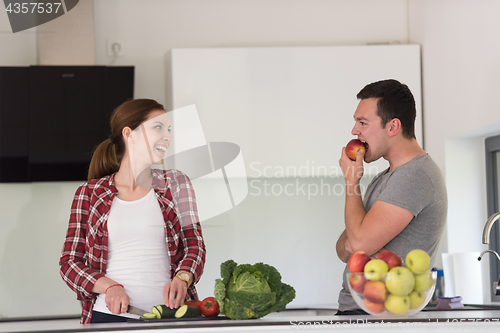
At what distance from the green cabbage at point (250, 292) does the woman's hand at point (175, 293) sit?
24 cm

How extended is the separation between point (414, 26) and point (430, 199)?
1874 millimetres

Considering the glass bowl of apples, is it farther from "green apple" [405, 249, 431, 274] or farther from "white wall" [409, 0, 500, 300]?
"white wall" [409, 0, 500, 300]

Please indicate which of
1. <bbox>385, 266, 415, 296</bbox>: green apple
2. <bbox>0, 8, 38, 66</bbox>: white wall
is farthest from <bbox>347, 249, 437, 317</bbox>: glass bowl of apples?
<bbox>0, 8, 38, 66</bbox>: white wall

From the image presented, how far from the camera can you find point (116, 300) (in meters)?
1.44

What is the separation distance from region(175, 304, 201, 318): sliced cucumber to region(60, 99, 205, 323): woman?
180mm

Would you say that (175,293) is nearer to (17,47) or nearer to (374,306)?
(374,306)

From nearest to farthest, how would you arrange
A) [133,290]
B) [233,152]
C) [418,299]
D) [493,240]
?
1. [418,299]
2. [133,290]
3. [493,240]
4. [233,152]

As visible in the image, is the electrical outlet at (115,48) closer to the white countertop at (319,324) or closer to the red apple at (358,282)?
the white countertop at (319,324)

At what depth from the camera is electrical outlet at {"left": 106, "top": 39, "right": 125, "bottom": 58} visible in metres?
2.88

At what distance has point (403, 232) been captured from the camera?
135 centimetres

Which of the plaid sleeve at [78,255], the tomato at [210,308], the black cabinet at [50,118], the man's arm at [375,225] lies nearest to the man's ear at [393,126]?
the man's arm at [375,225]

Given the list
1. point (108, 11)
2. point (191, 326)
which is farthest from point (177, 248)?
point (108, 11)

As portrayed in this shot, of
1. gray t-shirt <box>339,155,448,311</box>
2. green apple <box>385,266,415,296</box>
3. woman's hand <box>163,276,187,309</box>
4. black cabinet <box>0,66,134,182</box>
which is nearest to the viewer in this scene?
green apple <box>385,266,415,296</box>

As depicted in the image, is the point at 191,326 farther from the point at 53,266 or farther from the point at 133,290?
the point at 53,266
